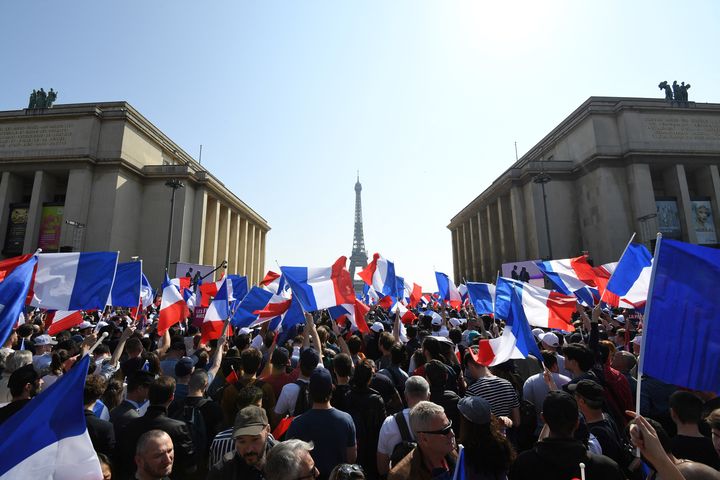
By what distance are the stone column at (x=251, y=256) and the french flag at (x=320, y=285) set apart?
5372cm

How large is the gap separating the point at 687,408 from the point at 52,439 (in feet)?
13.3

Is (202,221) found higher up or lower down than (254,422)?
higher up

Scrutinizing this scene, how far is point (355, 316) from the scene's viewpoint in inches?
305

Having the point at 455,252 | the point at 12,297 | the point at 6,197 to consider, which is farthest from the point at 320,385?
the point at 455,252

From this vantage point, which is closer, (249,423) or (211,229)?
(249,423)

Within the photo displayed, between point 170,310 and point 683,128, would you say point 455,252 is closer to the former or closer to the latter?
point 683,128

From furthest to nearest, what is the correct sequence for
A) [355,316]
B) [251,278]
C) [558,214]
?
[251,278], [558,214], [355,316]

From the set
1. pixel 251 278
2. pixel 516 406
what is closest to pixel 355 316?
pixel 516 406

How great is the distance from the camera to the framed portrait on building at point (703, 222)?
35750 mm

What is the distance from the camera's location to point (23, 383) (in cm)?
360

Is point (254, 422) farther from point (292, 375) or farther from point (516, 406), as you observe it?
point (516, 406)

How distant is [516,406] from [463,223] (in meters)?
62.7

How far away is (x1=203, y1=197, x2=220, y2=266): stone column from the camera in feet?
149

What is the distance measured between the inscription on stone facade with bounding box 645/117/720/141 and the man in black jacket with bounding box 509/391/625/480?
43.7 m
